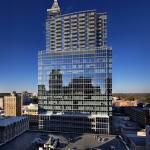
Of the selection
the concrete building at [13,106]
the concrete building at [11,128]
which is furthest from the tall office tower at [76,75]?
the concrete building at [13,106]

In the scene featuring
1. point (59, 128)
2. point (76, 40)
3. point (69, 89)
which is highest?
point (76, 40)

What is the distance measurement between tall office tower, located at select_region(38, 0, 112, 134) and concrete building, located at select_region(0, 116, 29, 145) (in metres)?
13.0

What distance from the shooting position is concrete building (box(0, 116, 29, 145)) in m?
64.0

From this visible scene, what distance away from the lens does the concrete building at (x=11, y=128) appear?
63950 millimetres

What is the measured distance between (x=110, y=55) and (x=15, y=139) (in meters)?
43.9

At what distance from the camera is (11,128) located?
69.1 meters

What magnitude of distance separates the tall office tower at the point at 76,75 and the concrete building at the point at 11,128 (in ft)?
42.5

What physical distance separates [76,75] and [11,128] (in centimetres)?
3186

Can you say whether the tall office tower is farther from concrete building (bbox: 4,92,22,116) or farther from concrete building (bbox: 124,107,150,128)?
concrete building (bbox: 4,92,22,116)

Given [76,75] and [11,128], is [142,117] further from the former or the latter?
[11,128]

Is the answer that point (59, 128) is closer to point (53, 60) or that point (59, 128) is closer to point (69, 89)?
point (69, 89)

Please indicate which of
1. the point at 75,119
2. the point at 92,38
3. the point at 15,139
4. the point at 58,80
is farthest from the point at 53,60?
the point at 15,139

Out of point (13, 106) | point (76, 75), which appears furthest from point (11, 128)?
point (13, 106)

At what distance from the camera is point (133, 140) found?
58.8 m
